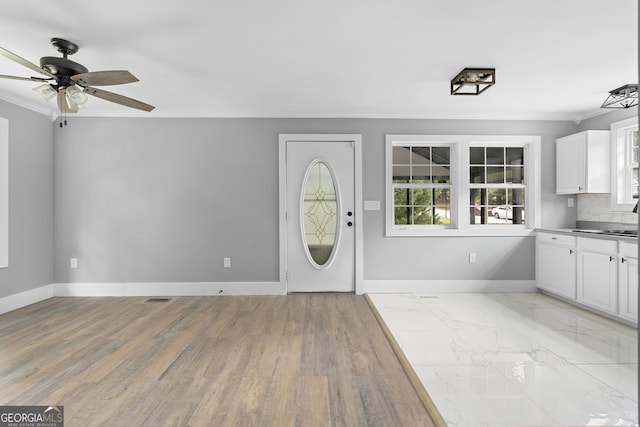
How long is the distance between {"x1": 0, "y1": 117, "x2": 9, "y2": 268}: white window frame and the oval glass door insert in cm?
341

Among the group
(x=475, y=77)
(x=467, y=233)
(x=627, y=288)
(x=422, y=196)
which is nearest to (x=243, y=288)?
(x=422, y=196)

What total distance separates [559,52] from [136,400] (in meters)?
4.01

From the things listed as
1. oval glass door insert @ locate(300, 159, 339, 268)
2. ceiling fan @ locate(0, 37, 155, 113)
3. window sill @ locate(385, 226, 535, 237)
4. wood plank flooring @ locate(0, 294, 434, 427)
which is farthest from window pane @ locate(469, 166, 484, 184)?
ceiling fan @ locate(0, 37, 155, 113)

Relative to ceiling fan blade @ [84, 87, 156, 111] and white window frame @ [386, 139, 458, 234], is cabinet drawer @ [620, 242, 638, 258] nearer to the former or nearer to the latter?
white window frame @ [386, 139, 458, 234]

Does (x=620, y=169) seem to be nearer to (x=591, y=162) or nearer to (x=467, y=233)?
(x=591, y=162)

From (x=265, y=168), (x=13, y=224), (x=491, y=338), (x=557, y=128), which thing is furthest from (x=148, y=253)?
(x=557, y=128)

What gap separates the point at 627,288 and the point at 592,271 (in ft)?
1.23

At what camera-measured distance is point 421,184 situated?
464 centimetres

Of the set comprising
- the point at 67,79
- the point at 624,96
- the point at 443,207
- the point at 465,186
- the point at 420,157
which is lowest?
the point at 443,207

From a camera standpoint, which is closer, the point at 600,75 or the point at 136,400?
the point at 136,400

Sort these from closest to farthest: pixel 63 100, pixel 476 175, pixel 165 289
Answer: pixel 63 100 < pixel 165 289 < pixel 476 175

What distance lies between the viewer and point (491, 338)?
293cm

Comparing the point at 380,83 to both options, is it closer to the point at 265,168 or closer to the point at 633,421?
the point at 265,168

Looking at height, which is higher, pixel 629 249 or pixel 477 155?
pixel 477 155
